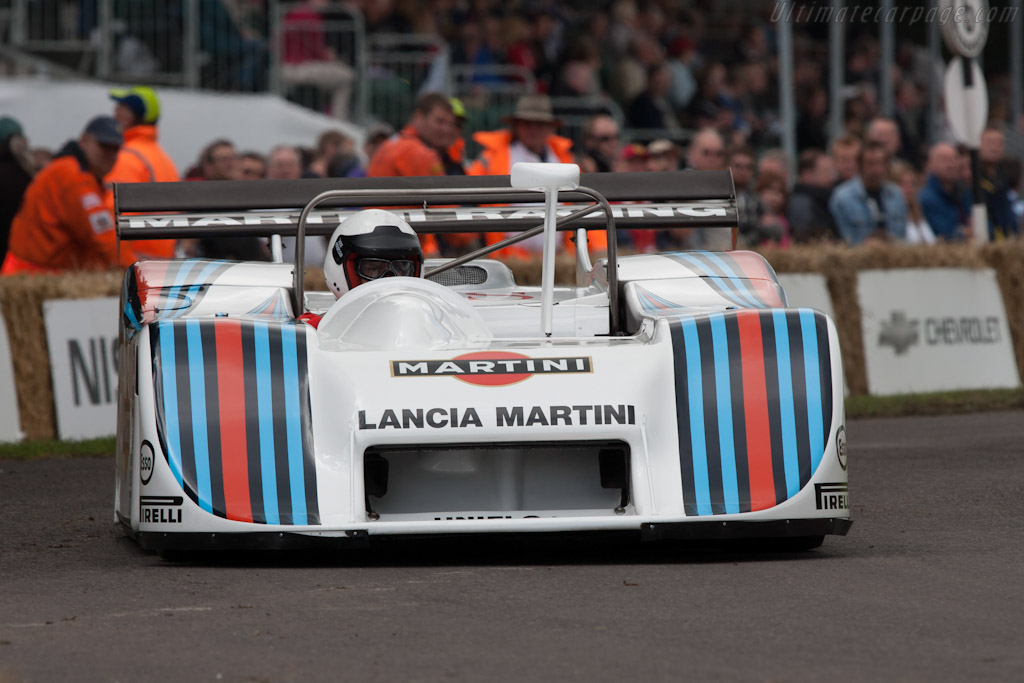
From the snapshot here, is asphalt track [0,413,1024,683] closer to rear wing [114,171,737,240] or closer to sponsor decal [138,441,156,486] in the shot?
sponsor decal [138,441,156,486]

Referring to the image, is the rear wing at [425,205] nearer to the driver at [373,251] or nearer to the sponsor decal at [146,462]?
the driver at [373,251]

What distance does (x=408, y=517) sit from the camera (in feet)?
18.3

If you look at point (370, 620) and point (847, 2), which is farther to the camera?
point (847, 2)

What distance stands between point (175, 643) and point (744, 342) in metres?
2.29

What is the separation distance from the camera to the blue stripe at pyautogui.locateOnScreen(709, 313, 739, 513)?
18.3ft

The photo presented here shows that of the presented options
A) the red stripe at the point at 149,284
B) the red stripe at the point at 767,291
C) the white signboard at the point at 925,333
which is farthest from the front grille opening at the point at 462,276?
the white signboard at the point at 925,333

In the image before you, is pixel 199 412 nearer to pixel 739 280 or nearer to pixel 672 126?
pixel 739 280

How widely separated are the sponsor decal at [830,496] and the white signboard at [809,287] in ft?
21.7

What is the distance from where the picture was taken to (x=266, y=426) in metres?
5.55

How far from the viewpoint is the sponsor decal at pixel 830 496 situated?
5602 mm

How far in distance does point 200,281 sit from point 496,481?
1718mm

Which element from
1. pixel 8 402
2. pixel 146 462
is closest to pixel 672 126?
pixel 8 402

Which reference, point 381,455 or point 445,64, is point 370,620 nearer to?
point 381,455

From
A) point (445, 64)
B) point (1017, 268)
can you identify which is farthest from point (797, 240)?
point (445, 64)
